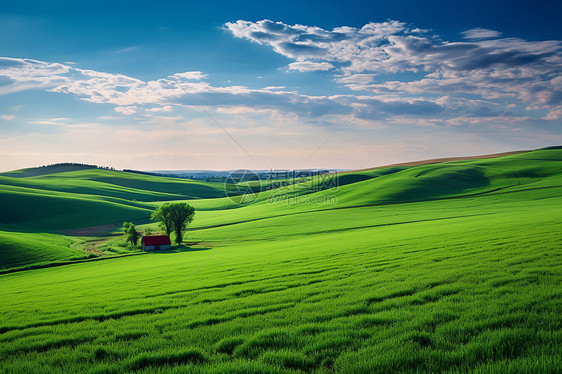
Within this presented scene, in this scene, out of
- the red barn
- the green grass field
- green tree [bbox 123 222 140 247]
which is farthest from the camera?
green tree [bbox 123 222 140 247]

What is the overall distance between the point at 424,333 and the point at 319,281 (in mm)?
6383

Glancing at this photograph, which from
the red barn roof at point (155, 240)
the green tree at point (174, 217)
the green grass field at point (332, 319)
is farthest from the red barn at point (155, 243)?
the green grass field at point (332, 319)

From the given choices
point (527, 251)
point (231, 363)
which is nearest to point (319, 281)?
point (231, 363)

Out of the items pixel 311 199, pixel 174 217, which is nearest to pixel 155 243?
pixel 174 217

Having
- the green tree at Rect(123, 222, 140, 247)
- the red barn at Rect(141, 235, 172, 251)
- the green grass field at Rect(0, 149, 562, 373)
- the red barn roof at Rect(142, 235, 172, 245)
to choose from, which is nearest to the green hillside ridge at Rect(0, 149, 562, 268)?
the red barn roof at Rect(142, 235, 172, 245)

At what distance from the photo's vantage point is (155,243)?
51031mm

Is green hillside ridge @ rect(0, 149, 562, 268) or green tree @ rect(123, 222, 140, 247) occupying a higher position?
green hillside ridge @ rect(0, 149, 562, 268)

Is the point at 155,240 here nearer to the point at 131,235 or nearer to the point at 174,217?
the point at 174,217

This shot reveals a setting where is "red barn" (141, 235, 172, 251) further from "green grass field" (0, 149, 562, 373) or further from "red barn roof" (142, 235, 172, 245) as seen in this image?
"green grass field" (0, 149, 562, 373)

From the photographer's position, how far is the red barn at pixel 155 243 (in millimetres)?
50094

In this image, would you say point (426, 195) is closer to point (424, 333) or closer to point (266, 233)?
point (266, 233)

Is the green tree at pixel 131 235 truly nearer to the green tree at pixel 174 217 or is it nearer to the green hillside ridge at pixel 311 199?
the green tree at pixel 174 217

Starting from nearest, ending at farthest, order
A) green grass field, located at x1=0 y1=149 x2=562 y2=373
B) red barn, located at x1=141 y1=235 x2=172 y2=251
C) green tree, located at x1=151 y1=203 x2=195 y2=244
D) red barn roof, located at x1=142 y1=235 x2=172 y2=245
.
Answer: green grass field, located at x1=0 y1=149 x2=562 y2=373 < red barn, located at x1=141 y1=235 x2=172 y2=251 < red barn roof, located at x1=142 y1=235 x2=172 y2=245 < green tree, located at x1=151 y1=203 x2=195 y2=244

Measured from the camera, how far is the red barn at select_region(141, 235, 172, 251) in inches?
1972
